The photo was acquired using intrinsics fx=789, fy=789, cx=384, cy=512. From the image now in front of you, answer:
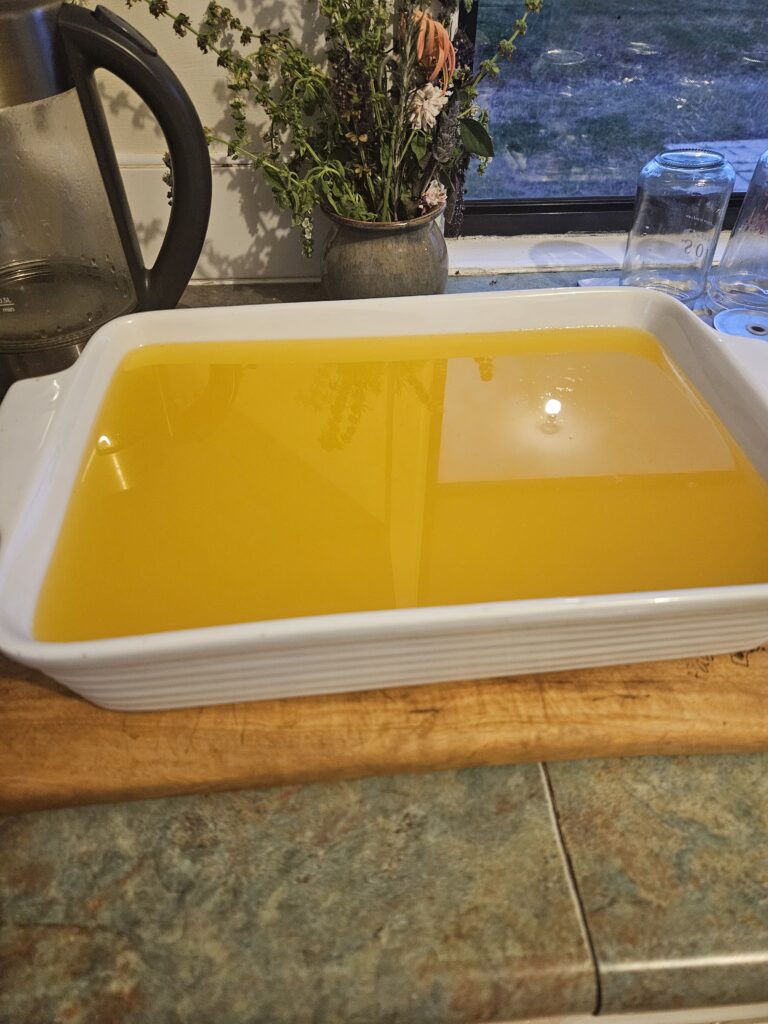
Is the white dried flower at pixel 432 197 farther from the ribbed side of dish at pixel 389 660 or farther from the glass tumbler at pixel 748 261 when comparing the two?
the ribbed side of dish at pixel 389 660

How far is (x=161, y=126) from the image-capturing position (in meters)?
0.75

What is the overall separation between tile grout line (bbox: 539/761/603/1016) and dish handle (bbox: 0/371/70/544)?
1.33 feet

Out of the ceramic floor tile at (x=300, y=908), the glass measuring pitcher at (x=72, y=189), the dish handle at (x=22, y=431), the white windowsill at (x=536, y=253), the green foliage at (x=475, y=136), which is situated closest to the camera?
the ceramic floor tile at (x=300, y=908)

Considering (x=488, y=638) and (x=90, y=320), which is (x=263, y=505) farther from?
(x=90, y=320)

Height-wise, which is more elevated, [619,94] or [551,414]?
[619,94]

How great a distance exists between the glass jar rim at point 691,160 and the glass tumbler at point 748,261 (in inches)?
2.7

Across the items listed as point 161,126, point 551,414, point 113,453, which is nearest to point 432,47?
point 161,126

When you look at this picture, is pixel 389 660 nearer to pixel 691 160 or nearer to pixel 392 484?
pixel 392 484

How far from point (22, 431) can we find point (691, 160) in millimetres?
827

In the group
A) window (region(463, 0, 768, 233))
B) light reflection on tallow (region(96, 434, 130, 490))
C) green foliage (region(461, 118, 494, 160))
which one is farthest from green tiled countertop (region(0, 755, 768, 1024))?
window (region(463, 0, 768, 233))

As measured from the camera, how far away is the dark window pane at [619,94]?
1.12m

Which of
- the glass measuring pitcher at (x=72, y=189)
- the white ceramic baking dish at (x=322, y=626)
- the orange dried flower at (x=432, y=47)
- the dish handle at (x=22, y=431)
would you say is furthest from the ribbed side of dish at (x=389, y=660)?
the orange dried flower at (x=432, y=47)

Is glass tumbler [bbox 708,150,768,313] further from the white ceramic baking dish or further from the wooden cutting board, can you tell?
the wooden cutting board

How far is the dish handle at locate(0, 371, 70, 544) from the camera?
557mm
